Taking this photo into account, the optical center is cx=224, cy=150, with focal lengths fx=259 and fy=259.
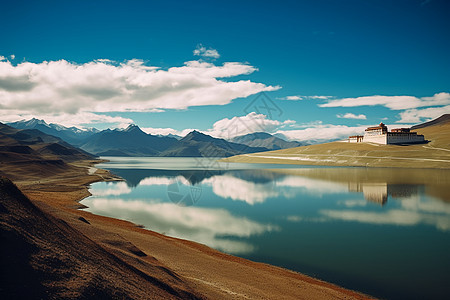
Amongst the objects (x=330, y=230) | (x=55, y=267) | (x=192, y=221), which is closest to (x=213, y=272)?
(x=55, y=267)

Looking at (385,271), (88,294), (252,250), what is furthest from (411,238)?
(88,294)

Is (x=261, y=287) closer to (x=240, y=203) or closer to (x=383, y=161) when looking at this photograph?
(x=240, y=203)

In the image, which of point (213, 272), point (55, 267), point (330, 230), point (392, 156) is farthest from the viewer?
point (392, 156)

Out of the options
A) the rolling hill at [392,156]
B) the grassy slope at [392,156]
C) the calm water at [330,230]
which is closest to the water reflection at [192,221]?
the calm water at [330,230]

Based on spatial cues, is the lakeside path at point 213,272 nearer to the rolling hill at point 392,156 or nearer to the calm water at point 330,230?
the calm water at point 330,230

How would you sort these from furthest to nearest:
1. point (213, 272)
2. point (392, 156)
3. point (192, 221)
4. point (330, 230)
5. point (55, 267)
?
point (392, 156) → point (192, 221) → point (330, 230) → point (213, 272) → point (55, 267)

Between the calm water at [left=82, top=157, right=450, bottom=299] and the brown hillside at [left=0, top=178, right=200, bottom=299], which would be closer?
the brown hillside at [left=0, top=178, right=200, bottom=299]

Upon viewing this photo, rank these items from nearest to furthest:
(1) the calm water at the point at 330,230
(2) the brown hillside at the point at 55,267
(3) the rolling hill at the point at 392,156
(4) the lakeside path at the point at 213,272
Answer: (2) the brown hillside at the point at 55,267 < (4) the lakeside path at the point at 213,272 < (1) the calm water at the point at 330,230 < (3) the rolling hill at the point at 392,156

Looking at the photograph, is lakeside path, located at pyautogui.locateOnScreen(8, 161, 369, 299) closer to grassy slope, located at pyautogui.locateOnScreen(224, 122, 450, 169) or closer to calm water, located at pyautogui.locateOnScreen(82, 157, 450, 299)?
calm water, located at pyautogui.locateOnScreen(82, 157, 450, 299)

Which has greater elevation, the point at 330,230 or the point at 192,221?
the point at 330,230

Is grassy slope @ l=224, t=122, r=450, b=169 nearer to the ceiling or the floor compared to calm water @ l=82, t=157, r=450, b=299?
nearer to the ceiling

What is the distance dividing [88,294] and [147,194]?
186ft

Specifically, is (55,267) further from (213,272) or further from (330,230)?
(330,230)

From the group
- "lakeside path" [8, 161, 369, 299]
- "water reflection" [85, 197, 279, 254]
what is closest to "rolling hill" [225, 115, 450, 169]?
"water reflection" [85, 197, 279, 254]
